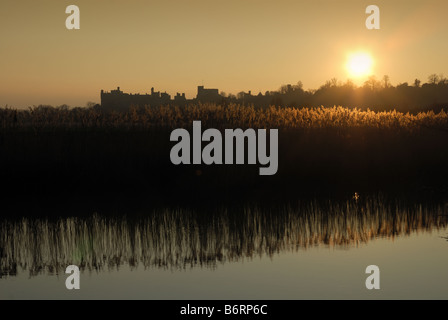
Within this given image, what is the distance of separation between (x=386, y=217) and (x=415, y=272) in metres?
4.63

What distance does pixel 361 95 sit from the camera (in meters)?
99.6

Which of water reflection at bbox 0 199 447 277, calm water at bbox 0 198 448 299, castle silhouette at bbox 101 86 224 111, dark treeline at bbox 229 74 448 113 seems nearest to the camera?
calm water at bbox 0 198 448 299

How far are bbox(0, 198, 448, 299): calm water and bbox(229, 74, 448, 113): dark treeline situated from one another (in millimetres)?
75364

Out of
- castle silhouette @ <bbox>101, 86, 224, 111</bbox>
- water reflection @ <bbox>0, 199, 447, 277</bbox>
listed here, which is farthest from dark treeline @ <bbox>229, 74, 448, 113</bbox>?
water reflection @ <bbox>0, 199, 447, 277</bbox>

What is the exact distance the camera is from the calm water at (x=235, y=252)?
951cm

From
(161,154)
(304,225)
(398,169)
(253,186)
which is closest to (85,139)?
(161,154)

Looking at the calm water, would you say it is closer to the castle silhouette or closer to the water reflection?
the water reflection

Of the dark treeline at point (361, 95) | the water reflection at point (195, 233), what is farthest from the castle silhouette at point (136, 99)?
the water reflection at point (195, 233)

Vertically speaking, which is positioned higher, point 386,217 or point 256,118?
point 256,118

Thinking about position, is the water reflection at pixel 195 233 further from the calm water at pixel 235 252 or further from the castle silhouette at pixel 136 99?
the castle silhouette at pixel 136 99

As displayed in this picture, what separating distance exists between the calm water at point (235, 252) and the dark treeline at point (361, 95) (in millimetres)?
75364

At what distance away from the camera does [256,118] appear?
78.9 ft

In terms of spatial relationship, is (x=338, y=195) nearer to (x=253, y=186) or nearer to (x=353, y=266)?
(x=253, y=186)

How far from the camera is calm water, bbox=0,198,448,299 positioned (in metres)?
9.51
